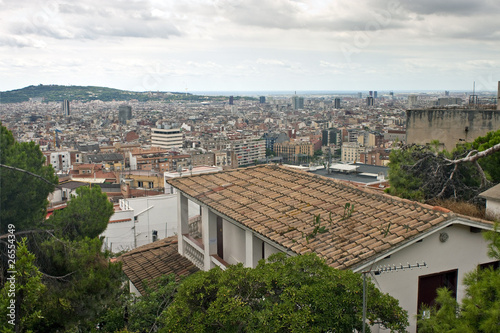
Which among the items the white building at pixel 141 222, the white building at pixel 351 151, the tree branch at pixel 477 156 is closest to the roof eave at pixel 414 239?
the tree branch at pixel 477 156

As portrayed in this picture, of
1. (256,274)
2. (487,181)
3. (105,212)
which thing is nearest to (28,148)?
(105,212)

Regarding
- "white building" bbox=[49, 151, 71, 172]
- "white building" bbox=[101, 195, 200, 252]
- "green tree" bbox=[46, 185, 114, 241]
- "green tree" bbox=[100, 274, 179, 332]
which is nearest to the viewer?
"green tree" bbox=[100, 274, 179, 332]

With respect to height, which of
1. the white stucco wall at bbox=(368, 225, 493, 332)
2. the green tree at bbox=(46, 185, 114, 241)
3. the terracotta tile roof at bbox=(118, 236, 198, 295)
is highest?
the white stucco wall at bbox=(368, 225, 493, 332)

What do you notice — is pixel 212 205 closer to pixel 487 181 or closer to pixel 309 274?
pixel 309 274

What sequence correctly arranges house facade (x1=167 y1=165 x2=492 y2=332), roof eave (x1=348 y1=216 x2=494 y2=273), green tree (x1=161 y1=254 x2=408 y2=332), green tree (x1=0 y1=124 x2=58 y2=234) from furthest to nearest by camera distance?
green tree (x1=0 y1=124 x2=58 y2=234) → house facade (x1=167 y1=165 x2=492 y2=332) → roof eave (x1=348 y1=216 x2=494 y2=273) → green tree (x1=161 y1=254 x2=408 y2=332)

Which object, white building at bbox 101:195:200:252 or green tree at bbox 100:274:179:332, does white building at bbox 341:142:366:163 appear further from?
green tree at bbox 100:274:179:332

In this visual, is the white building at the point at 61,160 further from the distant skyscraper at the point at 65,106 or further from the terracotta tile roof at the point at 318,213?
the distant skyscraper at the point at 65,106

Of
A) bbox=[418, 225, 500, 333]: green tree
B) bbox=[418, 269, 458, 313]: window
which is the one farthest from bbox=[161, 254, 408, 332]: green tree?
bbox=[418, 269, 458, 313]: window
